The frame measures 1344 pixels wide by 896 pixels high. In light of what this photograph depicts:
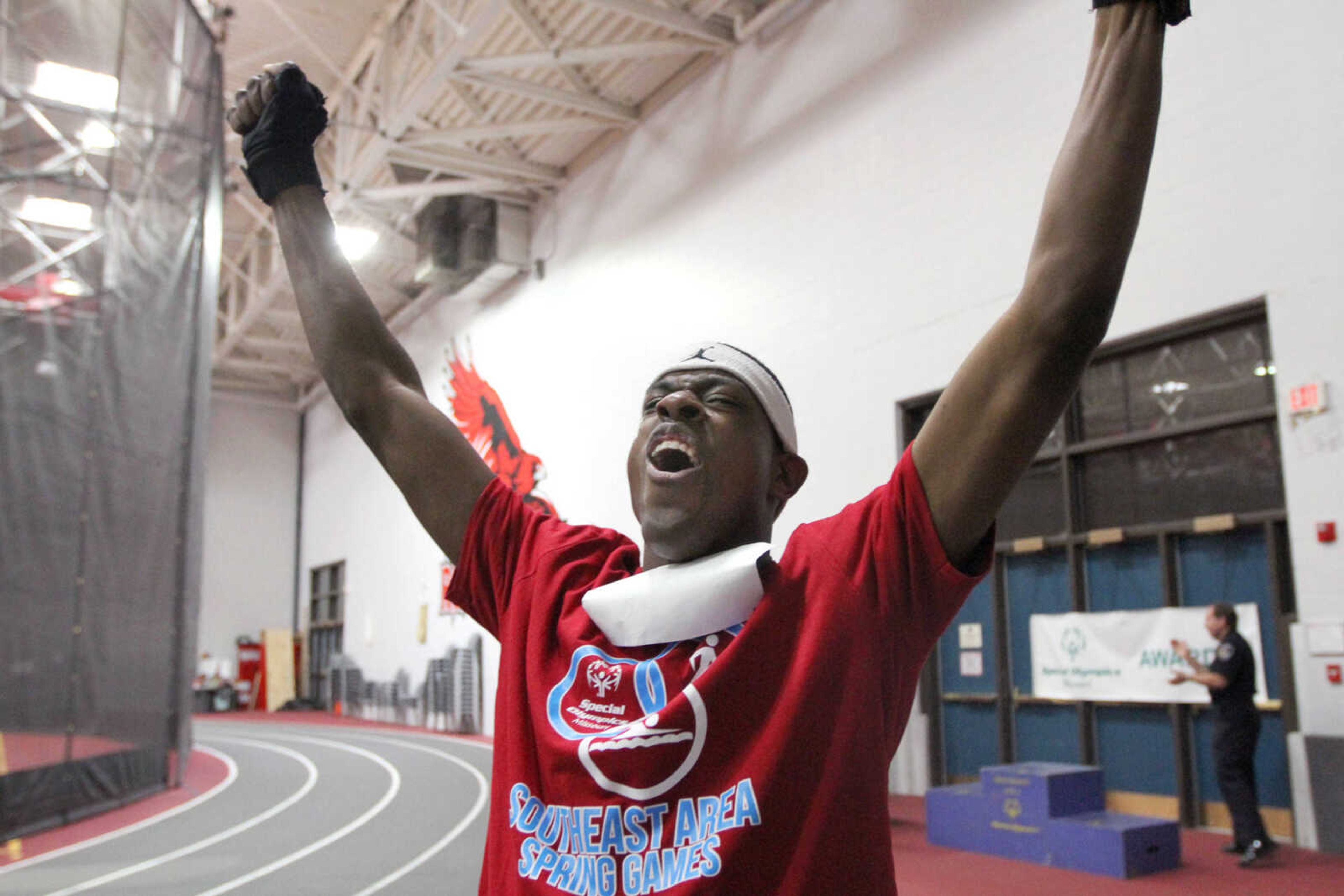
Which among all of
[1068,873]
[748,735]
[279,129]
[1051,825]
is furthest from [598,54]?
[748,735]

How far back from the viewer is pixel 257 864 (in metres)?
6.70

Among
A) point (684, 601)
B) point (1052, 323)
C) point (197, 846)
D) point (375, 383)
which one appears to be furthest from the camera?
point (197, 846)

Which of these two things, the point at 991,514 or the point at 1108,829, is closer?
the point at 991,514

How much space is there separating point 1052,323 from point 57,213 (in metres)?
8.50

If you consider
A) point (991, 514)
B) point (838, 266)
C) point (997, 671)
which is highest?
point (838, 266)

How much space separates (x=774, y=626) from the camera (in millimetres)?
1285

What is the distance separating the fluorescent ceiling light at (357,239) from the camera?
15.2m

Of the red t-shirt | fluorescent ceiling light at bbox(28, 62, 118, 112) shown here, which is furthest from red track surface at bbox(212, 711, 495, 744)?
the red t-shirt

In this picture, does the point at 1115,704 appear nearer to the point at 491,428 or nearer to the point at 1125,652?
the point at 1125,652

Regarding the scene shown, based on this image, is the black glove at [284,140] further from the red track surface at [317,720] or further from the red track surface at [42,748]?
the red track surface at [317,720]

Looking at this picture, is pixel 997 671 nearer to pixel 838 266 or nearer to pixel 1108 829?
pixel 1108 829

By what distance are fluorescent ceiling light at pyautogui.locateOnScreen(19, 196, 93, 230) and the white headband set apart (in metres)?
7.60

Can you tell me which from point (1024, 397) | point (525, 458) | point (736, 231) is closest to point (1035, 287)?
point (1024, 397)

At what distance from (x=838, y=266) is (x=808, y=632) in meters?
9.28
